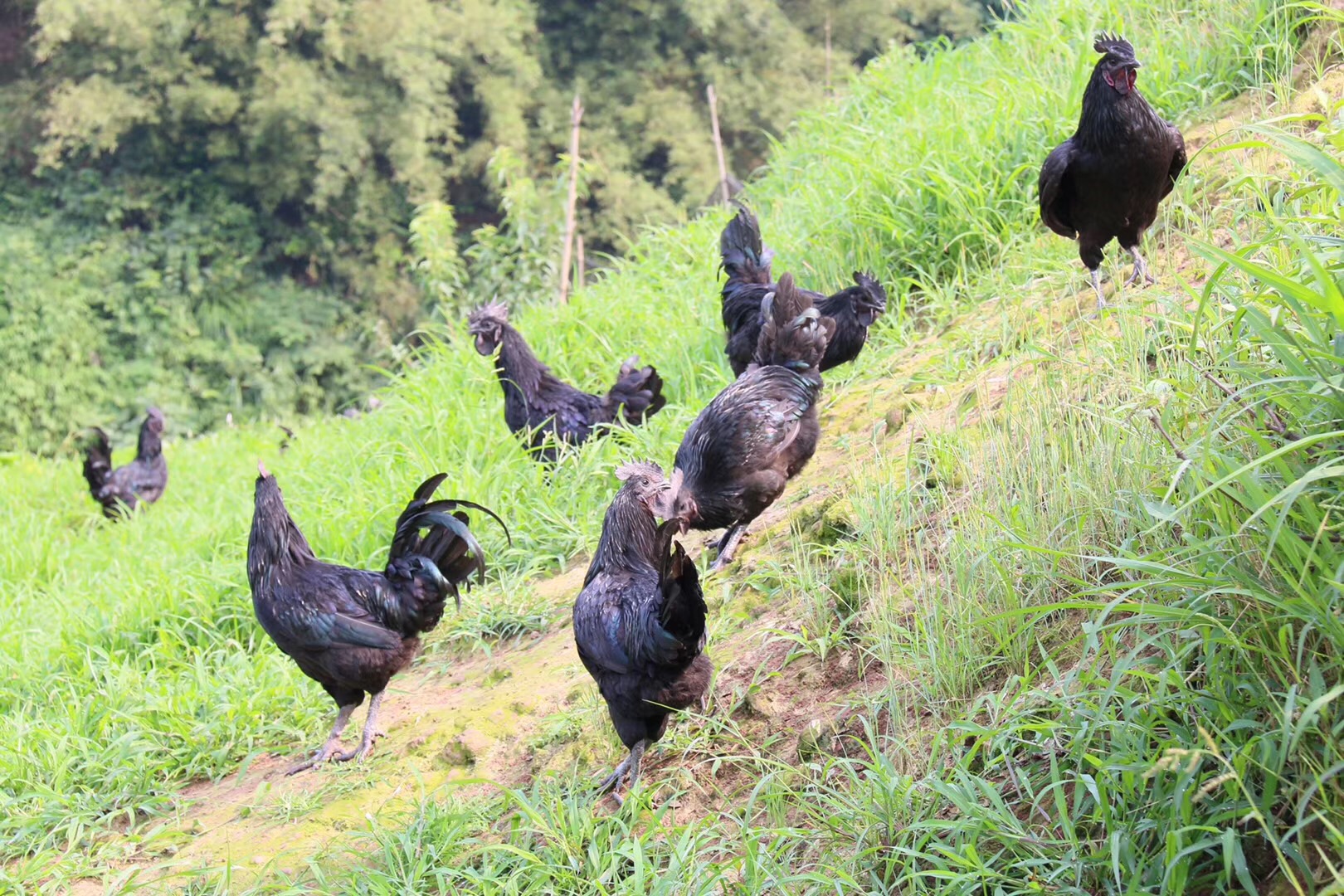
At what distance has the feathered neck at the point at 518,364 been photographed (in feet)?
22.1

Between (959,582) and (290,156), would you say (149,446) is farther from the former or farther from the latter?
(290,156)

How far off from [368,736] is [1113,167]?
12.1ft

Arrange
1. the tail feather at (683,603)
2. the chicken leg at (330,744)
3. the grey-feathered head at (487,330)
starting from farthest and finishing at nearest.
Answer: the grey-feathered head at (487,330)
the chicken leg at (330,744)
the tail feather at (683,603)

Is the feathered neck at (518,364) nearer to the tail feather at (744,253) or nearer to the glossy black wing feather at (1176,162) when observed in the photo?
the tail feather at (744,253)

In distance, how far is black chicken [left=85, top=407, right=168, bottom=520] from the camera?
984cm

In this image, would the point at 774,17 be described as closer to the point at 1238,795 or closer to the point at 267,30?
the point at 267,30

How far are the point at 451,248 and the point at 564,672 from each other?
9.29 meters

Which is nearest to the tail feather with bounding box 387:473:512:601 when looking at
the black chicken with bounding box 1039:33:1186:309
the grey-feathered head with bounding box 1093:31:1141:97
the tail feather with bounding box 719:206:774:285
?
the tail feather with bounding box 719:206:774:285

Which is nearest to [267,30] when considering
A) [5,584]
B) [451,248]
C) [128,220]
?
[128,220]

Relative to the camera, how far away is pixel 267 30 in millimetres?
19016

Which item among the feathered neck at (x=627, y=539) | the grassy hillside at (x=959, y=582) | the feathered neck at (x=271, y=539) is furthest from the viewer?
the feathered neck at (x=271, y=539)

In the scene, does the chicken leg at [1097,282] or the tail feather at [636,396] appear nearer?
the chicken leg at [1097,282]

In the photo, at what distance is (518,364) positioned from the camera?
22.2ft

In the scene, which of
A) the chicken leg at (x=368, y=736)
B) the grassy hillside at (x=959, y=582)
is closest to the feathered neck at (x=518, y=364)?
the grassy hillside at (x=959, y=582)
